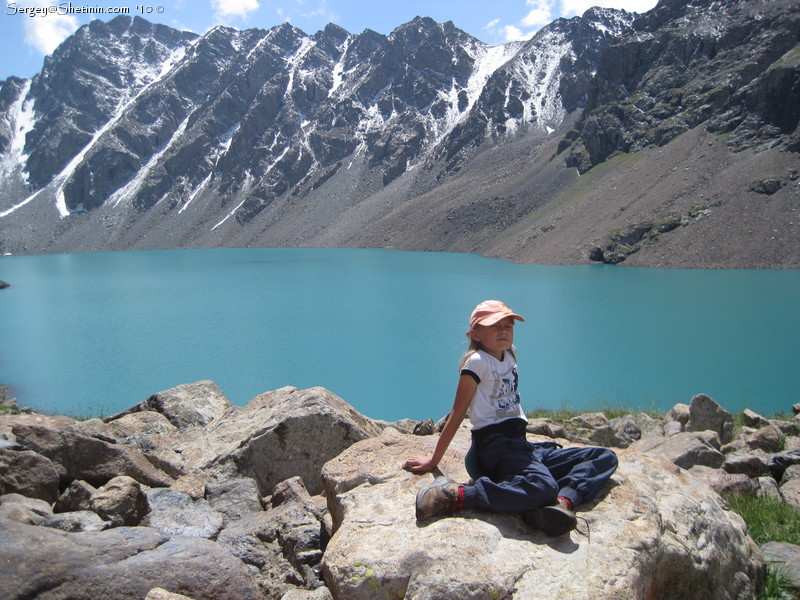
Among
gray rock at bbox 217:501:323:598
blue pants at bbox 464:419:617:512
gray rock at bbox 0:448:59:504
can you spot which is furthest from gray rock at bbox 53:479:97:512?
blue pants at bbox 464:419:617:512

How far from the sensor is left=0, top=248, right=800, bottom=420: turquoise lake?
21.8 m

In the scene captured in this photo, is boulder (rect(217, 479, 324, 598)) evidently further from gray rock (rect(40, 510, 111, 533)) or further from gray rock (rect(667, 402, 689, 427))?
gray rock (rect(667, 402, 689, 427))

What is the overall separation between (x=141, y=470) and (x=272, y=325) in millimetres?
31474

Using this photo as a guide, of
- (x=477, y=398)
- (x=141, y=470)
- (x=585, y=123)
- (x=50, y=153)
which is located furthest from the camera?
(x=50, y=153)

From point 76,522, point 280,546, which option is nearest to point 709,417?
point 280,546

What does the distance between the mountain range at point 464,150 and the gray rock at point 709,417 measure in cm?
5128

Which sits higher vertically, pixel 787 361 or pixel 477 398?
Result: pixel 477 398

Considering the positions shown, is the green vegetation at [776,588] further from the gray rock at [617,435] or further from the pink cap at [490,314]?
the gray rock at [617,435]

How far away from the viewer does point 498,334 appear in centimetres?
442

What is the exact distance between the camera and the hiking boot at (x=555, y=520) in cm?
359

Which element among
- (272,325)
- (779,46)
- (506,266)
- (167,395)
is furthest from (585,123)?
(167,395)

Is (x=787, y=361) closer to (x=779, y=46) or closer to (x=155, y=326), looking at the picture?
(x=155, y=326)

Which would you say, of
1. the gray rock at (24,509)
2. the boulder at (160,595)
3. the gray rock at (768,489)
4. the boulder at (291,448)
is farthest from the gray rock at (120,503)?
the gray rock at (768,489)

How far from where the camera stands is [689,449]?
731cm
